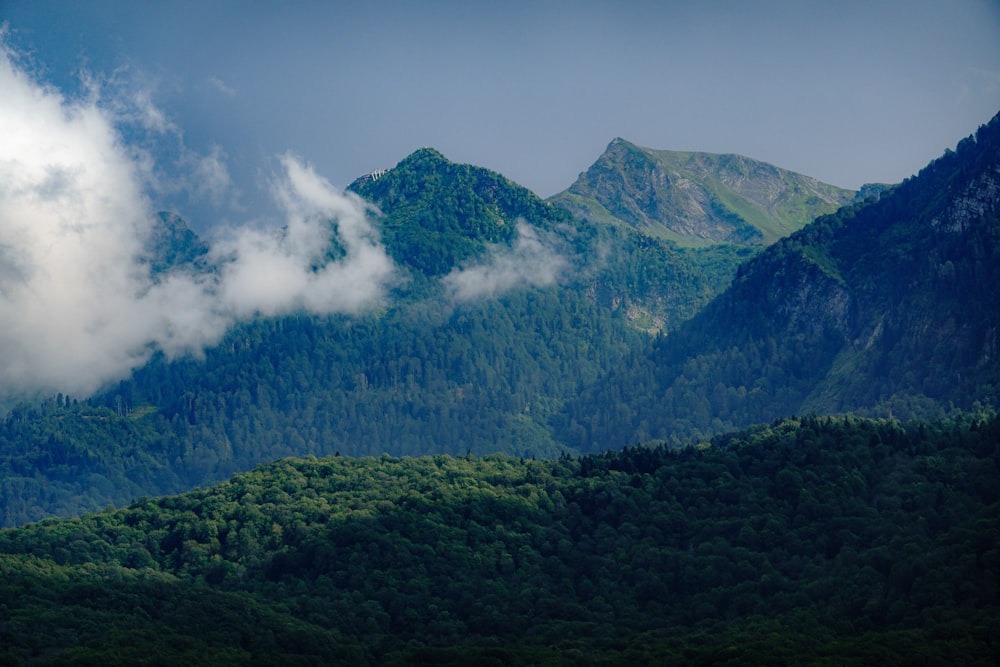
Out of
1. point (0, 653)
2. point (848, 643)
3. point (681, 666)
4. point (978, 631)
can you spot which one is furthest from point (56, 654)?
point (978, 631)

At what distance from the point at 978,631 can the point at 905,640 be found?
9014mm

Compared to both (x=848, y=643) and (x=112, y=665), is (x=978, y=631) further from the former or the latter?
(x=112, y=665)

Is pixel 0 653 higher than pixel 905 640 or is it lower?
higher

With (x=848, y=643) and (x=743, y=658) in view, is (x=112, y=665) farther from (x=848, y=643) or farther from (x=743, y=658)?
(x=848, y=643)

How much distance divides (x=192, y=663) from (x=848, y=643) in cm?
8308

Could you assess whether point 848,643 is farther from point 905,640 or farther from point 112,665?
point 112,665

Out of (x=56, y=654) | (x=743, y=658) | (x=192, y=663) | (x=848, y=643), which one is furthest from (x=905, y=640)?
(x=56, y=654)

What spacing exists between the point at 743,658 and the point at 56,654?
8571cm

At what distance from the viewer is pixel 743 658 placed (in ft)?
638

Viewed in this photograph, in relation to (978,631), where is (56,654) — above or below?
above

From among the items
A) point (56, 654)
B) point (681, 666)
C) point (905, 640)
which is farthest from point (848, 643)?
point (56, 654)

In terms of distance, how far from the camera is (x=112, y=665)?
19188 centimetres

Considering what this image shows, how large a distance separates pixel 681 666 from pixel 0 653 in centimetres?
8478

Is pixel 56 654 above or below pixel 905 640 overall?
above
